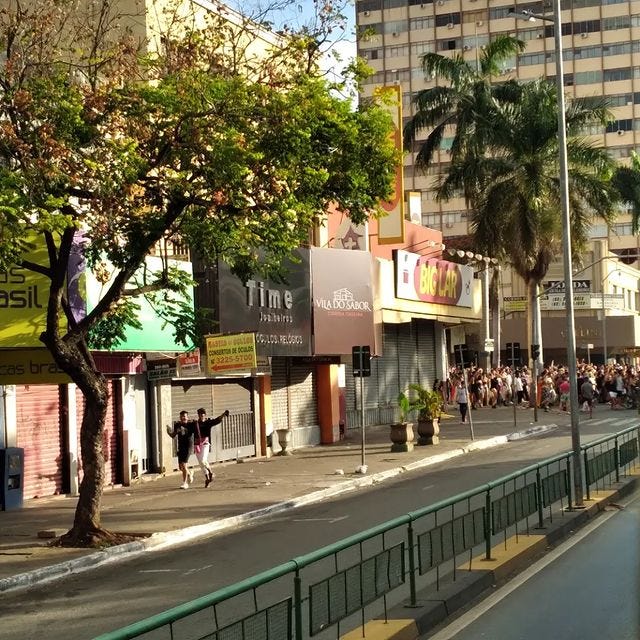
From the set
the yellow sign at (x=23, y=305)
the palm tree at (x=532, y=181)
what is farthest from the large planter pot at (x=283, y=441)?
the palm tree at (x=532, y=181)

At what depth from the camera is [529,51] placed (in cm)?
9206

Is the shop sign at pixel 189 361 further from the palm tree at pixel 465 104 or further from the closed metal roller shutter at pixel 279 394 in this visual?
the palm tree at pixel 465 104

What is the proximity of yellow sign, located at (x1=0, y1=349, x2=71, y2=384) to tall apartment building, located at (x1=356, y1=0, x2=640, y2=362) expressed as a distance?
70.8 m

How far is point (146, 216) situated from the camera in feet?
50.8

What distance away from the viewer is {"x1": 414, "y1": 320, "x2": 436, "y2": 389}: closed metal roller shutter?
4241cm

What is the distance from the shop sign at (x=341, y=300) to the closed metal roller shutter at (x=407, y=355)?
7660mm

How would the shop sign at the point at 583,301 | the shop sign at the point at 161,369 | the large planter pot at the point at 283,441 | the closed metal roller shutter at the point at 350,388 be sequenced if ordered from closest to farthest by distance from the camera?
1. the shop sign at the point at 161,369
2. the large planter pot at the point at 283,441
3. the closed metal roller shutter at the point at 350,388
4. the shop sign at the point at 583,301

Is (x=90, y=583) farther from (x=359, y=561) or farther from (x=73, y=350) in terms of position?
(x=359, y=561)

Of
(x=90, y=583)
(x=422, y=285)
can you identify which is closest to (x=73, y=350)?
(x=90, y=583)

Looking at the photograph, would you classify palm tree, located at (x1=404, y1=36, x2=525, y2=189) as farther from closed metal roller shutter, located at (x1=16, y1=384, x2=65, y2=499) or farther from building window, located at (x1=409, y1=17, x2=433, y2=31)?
building window, located at (x1=409, y1=17, x2=433, y2=31)

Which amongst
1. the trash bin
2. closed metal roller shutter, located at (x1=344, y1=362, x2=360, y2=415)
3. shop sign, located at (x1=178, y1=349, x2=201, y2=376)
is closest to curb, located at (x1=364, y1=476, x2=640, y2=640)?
the trash bin

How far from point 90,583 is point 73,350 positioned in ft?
12.1

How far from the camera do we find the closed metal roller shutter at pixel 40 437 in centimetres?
2114

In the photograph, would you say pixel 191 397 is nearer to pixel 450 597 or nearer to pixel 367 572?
pixel 450 597
